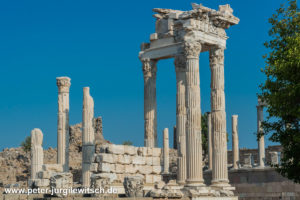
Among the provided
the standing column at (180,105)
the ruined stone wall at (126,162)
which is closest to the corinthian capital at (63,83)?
the standing column at (180,105)

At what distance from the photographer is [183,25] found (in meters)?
29.5

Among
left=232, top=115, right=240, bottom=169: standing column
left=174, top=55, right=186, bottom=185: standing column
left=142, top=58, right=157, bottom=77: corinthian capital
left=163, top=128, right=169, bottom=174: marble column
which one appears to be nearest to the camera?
left=174, top=55, right=186, bottom=185: standing column

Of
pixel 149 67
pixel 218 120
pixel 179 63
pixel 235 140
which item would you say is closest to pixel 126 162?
pixel 218 120

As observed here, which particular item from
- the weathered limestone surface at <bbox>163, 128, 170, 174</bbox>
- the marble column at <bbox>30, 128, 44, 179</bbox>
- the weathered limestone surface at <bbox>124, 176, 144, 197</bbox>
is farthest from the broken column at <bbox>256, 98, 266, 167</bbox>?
the weathered limestone surface at <bbox>124, 176, 144, 197</bbox>

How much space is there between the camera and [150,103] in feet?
107

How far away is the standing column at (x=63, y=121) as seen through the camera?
3700 centimetres

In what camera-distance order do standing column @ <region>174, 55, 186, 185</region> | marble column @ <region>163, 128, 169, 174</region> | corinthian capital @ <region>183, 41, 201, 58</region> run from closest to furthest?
corinthian capital @ <region>183, 41, 201, 58</region> → standing column @ <region>174, 55, 186, 185</region> → marble column @ <region>163, 128, 169, 174</region>

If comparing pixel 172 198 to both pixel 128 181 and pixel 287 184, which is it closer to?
pixel 128 181

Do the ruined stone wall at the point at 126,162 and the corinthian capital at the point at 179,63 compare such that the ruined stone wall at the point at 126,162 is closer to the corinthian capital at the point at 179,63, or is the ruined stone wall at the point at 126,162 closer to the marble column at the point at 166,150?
the corinthian capital at the point at 179,63

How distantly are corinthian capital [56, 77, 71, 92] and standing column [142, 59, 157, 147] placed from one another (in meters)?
6.85

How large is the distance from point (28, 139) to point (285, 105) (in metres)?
45.3

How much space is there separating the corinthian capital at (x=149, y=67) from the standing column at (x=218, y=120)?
3144 millimetres

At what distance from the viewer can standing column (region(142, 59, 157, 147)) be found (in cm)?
3209

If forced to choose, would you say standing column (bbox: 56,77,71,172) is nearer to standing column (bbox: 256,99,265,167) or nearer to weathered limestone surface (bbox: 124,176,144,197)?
standing column (bbox: 256,99,265,167)
